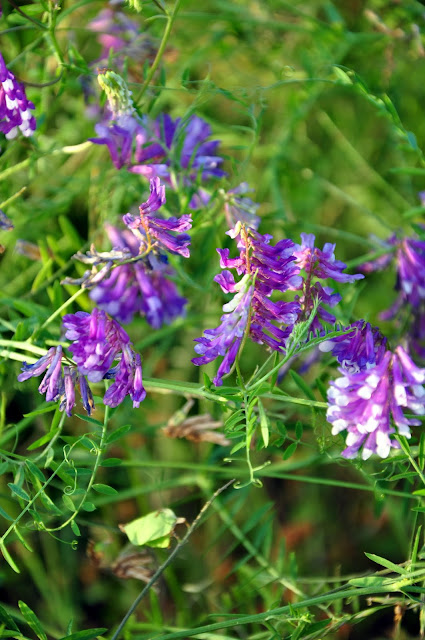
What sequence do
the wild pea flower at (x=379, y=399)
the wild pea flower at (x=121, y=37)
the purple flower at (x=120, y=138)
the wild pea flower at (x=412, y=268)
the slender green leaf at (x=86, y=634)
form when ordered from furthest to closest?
the wild pea flower at (x=121, y=37) → the wild pea flower at (x=412, y=268) → the purple flower at (x=120, y=138) → the slender green leaf at (x=86, y=634) → the wild pea flower at (x=379, y=399)

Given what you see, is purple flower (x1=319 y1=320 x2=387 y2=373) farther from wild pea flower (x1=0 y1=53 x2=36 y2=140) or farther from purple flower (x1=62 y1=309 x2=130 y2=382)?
wild pea flower (x1=0 y1=53 x2=36 y2=140)

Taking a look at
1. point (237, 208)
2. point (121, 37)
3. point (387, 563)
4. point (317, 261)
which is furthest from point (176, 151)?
point (387, 563)

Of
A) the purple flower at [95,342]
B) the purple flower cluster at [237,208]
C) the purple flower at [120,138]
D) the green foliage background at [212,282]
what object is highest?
the purple flower at [120,138]

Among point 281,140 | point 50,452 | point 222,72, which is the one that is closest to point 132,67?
point 281,140

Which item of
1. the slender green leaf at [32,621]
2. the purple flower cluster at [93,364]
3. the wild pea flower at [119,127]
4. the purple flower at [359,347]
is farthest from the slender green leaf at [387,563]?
the wild pea flower at [119,127]

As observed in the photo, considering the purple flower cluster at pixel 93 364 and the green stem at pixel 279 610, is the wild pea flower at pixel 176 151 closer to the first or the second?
the purple flower cluster at pixel 93 364

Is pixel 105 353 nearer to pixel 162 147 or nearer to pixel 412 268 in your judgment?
pixel 162 147

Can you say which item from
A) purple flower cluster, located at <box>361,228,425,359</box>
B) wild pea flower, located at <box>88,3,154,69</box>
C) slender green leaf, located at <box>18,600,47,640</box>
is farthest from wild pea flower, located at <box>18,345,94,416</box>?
wild pea flower, located at <box>88,3,154,69</box>
